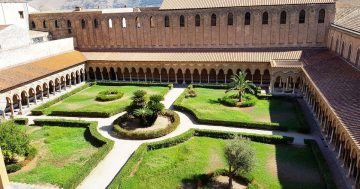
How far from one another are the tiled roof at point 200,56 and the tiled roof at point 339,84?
154 inches

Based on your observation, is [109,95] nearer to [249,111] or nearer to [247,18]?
[249,111]

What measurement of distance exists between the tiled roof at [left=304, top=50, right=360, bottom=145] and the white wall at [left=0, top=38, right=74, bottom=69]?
33262 millimetres

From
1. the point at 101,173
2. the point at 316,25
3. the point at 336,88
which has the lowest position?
the point at 101,173

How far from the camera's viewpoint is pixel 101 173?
811 inches

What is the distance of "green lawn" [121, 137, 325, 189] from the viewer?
1883cm

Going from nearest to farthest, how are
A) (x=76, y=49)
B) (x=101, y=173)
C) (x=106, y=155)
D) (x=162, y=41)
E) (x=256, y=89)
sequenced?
1. (x=101, y=173)
2. (x=106, y=155)
3. (x=256, y=89)
4. (x=162, y=41)
5. (x=76, y=49)

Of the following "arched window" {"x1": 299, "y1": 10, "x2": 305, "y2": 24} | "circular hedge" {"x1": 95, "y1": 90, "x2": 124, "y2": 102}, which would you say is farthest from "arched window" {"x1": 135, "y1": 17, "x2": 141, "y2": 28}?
"arched window" {"x1": 299, "y1": 10, "x2": 305, "y2": 24}

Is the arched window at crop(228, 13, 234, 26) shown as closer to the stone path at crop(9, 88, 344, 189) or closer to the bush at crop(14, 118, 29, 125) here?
the stone path at crop(9, 88, 344, 189)

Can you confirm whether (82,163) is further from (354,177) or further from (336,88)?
(336,88)

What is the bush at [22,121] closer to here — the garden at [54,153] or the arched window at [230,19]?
the garden at [54,153]

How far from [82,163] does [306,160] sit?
15.9 meters

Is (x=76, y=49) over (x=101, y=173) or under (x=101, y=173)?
over

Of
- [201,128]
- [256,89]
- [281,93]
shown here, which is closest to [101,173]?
[201,128]

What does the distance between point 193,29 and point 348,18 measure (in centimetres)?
1987
